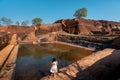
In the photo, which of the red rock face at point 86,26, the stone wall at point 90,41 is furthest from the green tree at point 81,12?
the stone wall at point 90,41

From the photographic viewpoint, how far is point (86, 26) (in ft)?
130

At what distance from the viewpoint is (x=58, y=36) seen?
1435 inches

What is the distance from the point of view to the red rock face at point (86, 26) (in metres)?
38.2

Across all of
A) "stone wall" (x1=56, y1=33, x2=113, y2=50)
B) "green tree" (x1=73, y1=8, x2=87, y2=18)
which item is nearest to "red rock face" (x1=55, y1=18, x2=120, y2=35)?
"stone wall" (x1=56, y1=33, x2=113, y2=50)

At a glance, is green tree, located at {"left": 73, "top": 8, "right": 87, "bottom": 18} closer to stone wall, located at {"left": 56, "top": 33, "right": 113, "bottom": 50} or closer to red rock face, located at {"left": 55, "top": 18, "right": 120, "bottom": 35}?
red rock face, located at {"left": 55, "top": 18, "right": 120, "bottom": 35}

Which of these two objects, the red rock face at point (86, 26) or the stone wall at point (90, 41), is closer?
the stone wall at point (90, 41)

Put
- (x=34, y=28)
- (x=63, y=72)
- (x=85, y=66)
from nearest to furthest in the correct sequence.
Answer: (x=63, y=72) < (x=85, y=66) < (x=34, y=28)

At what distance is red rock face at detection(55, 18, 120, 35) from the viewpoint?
3816 cm

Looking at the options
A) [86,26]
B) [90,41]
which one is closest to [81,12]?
[86,26]

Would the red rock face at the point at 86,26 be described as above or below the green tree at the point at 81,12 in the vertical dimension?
below

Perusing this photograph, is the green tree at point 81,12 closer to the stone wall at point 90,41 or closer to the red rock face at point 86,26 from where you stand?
the red rock face at point 86,26

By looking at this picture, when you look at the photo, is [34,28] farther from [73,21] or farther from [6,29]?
[73,21]

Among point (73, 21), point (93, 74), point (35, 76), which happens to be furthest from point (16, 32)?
point (93, 74)

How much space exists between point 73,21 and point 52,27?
20.0 ft
